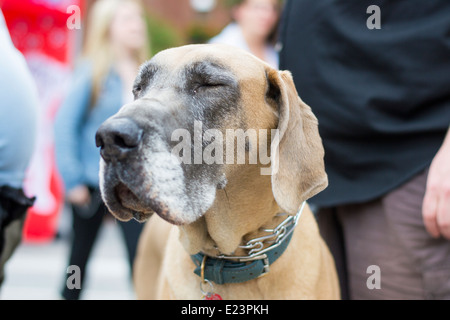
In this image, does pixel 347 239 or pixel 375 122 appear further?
pixel 347 239

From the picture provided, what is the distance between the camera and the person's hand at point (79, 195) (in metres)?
3.98

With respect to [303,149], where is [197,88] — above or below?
above

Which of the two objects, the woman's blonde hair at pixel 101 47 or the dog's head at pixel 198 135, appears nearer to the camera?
A: the dog's head at pixel 198 135

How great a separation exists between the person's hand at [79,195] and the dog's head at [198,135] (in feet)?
6.40

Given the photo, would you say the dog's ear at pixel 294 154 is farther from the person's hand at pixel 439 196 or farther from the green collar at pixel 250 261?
the person's hand at pixel 439 196

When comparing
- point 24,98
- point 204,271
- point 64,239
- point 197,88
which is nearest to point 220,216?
point 204,271

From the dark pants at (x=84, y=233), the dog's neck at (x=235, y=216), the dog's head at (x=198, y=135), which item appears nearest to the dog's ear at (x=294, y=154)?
the dog's head at (x=198, y=135)

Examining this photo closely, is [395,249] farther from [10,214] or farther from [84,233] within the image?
[84,233]

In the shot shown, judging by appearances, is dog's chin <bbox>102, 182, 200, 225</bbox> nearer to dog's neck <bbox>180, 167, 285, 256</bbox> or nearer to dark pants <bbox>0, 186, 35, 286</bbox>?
dog's neck <bbox>180, 167, 285, 256</bbox>

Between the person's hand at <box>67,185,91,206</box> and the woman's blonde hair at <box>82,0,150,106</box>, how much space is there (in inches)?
28.9

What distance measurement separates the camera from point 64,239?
8.27 metres

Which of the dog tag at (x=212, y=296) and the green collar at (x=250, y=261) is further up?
the green collar at (x=250, y=261)
